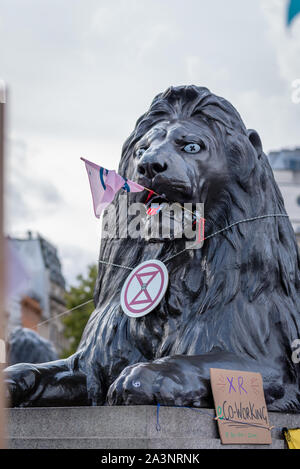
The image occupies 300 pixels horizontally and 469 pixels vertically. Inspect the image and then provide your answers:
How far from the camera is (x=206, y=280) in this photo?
530cm

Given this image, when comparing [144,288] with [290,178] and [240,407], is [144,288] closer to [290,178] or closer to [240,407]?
[240,407]

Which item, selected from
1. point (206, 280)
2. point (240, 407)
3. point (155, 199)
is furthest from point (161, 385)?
point (155, 199)

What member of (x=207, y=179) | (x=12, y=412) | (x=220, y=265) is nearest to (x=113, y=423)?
(x=12, y=412)

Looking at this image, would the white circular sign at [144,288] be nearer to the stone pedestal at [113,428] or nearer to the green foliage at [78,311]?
the stone pedestal at [113,428]

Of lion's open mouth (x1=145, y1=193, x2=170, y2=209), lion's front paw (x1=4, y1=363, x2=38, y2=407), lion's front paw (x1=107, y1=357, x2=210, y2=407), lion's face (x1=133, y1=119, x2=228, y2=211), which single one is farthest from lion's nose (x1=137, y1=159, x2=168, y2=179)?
lion's front paw (x1=4, y1=363, x2=38, y2=407)

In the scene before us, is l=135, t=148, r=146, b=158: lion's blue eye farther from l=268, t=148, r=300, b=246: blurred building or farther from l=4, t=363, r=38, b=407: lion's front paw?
l=268, t=148, r=300, b=246: blurred building

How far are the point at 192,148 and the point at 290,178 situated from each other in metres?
31.9

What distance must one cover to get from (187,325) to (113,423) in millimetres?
1047

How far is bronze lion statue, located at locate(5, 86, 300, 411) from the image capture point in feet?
16.9

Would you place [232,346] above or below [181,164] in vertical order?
below

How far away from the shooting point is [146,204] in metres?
5.41

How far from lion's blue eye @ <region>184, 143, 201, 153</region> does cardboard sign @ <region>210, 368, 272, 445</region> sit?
1.41 meters
